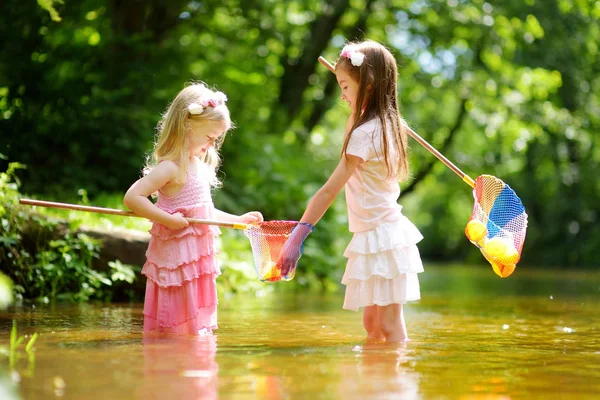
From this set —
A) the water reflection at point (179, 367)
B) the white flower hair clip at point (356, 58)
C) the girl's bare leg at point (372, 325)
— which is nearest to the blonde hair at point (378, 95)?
the white flower hair clip at point (356, 58)

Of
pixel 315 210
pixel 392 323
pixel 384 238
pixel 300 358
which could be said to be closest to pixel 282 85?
pixel 315 210

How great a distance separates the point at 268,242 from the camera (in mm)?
4984

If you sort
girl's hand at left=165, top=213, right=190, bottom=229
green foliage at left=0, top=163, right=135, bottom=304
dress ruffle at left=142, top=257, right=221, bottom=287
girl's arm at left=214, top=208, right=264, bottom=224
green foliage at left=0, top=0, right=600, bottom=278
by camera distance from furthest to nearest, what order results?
green foliage at left=0, top=0, right=600, bottom=278 → green foliage at left=0, top=163, right=135, bottom=304 → girl's arm at left=214, top=208, right=264, bottom=224 → dress ruffle at left=142, top=257, right=221, bottom=287 → girl's hand at left=165, top=213, right=190, bottom=229

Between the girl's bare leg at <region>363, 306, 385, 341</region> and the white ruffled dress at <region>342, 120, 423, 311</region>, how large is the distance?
17 cm

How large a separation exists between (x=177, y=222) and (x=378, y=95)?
1.37m

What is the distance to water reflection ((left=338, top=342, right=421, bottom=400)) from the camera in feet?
9.84

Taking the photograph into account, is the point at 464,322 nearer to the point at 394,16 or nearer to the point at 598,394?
the point at 598,394

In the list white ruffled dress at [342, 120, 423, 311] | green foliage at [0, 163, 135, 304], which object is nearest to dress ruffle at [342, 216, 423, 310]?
white ruffled dress at [342, 120, 423, 311]

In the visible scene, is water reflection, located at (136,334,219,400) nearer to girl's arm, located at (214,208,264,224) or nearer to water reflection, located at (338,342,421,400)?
water reflection, located at (338,342,421,400)

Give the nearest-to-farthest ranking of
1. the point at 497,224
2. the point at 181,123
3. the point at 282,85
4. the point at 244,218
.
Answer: the point at 181,123 → the point at 244,218 → the point at 497,224 → the point at 282,85

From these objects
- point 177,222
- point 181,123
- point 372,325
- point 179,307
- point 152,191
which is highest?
point 181,123

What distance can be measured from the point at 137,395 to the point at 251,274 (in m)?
6.65

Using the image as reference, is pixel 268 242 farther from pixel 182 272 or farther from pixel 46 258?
pixel 46 258

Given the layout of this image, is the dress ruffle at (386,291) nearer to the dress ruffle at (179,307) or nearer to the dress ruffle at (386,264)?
the dress ruffle at (386,264)
